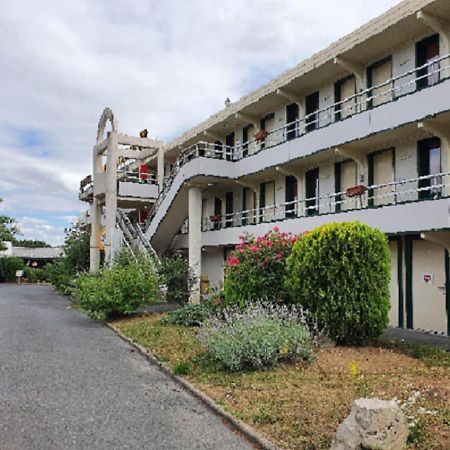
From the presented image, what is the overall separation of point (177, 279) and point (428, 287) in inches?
360

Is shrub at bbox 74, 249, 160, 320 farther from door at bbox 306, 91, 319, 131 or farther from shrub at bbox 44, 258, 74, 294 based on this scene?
shrub at bbox 44, 258, 74, 294

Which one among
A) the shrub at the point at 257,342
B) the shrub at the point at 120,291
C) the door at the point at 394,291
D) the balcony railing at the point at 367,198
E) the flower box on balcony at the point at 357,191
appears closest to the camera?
the shrub at the point at 257,342

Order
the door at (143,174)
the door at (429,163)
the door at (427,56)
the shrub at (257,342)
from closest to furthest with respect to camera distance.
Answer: the shrub at (257,342)
the door at (429,163)
the door at (427,56)
the door at (143,174)

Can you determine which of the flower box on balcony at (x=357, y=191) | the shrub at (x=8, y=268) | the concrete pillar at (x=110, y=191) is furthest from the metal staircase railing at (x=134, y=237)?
the shrub at (x=8, y=268)

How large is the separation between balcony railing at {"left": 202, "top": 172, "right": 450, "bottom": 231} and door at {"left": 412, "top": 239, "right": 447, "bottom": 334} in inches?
61.6

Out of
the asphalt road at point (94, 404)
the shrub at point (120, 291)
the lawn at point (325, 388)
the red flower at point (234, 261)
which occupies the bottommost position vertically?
the asphalt road at point (94, 404)

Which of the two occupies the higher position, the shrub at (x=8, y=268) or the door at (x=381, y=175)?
the door at (x=381, y=175)

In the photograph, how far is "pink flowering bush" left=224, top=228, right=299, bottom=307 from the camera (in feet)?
42.8

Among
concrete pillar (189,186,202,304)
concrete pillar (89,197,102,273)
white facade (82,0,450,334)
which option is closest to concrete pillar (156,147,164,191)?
white facade (82,0,450,334)

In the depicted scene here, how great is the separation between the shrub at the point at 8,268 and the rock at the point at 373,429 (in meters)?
55.8

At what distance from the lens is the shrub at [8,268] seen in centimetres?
5538

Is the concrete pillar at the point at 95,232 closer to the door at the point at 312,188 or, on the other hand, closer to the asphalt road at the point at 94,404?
the door at the point at 312,188

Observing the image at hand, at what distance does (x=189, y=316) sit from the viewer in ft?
52.1

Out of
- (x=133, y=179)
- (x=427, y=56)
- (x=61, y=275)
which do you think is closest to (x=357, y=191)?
(x=427, y=56)
